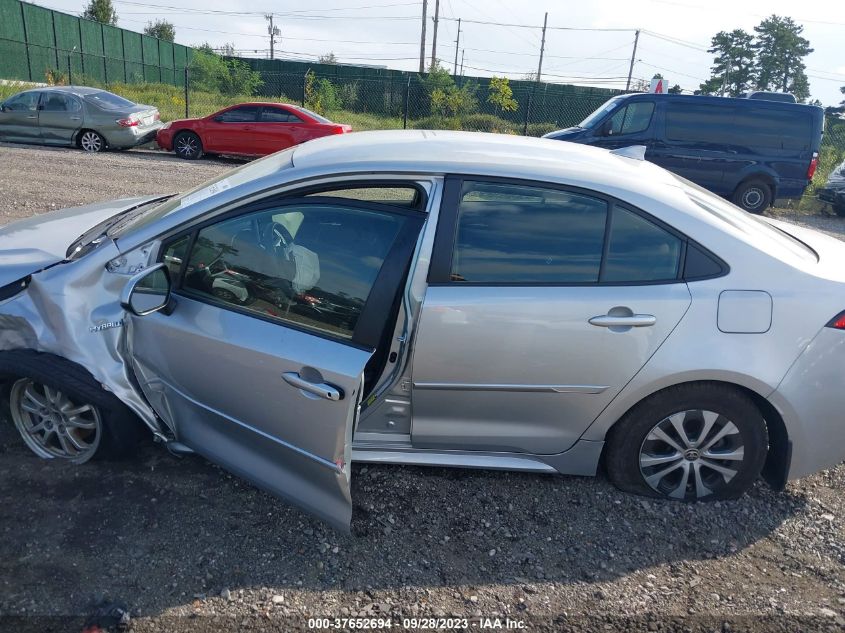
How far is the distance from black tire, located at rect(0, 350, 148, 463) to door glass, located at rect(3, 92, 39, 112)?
47.6 ft

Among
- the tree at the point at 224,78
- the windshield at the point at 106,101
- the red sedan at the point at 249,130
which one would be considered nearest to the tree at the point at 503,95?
the tree at the point at 224,78

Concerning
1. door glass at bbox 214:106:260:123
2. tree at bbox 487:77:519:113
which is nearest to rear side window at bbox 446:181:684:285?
door glass at bbox 214:106:260:123

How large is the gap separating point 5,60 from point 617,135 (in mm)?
25526

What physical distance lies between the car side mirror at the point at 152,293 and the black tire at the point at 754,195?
12.5 metres

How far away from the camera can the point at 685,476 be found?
3.24 m

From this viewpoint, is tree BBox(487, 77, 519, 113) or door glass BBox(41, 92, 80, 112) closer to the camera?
door glass BBox(41, 92, 80, 112)

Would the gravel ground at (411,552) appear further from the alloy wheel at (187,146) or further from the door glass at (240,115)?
Result: the alloy wheel at (187,146)

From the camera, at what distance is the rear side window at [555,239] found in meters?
2.97

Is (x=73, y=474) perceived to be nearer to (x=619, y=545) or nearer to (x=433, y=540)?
(x=433, y=540)

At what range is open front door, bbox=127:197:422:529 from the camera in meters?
2.66

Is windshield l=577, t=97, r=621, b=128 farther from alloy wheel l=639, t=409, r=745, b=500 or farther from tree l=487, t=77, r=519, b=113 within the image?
tree l=487, t=77, r=519, b=113

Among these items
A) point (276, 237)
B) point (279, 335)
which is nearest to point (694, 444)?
point (279, 335)

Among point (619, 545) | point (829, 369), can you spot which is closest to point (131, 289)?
point (619, 545)

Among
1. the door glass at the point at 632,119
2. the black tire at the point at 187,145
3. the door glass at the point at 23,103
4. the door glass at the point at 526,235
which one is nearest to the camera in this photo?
the door glass at the point at 526,235
